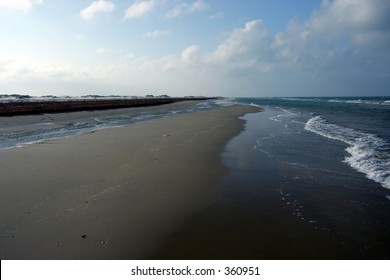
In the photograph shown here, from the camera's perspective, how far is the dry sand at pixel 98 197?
5.07 metres

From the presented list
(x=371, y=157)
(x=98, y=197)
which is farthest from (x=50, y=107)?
(x=371, y=157)

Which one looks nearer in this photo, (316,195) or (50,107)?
(316,195)

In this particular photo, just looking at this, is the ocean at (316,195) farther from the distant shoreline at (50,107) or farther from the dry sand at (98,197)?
the distant shoreline at (50,107)

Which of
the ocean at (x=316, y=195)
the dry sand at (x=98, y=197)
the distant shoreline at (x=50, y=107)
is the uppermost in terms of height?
the distant shoreline at (x=50, y=107)

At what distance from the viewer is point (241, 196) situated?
24.6 ft

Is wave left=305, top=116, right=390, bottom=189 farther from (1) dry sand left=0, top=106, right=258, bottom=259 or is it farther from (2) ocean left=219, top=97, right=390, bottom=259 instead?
(1) dry sand left=0, top=106, right=258, bottom=259

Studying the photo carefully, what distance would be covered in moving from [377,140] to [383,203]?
1048 cm

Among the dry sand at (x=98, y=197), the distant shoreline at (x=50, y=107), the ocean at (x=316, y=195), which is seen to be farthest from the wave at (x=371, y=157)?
the distant shoreline at (x=50, y=107)

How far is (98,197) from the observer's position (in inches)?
287

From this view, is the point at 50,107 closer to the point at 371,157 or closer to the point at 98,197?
the point at 98,197

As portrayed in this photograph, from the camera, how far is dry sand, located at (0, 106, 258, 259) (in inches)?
200
